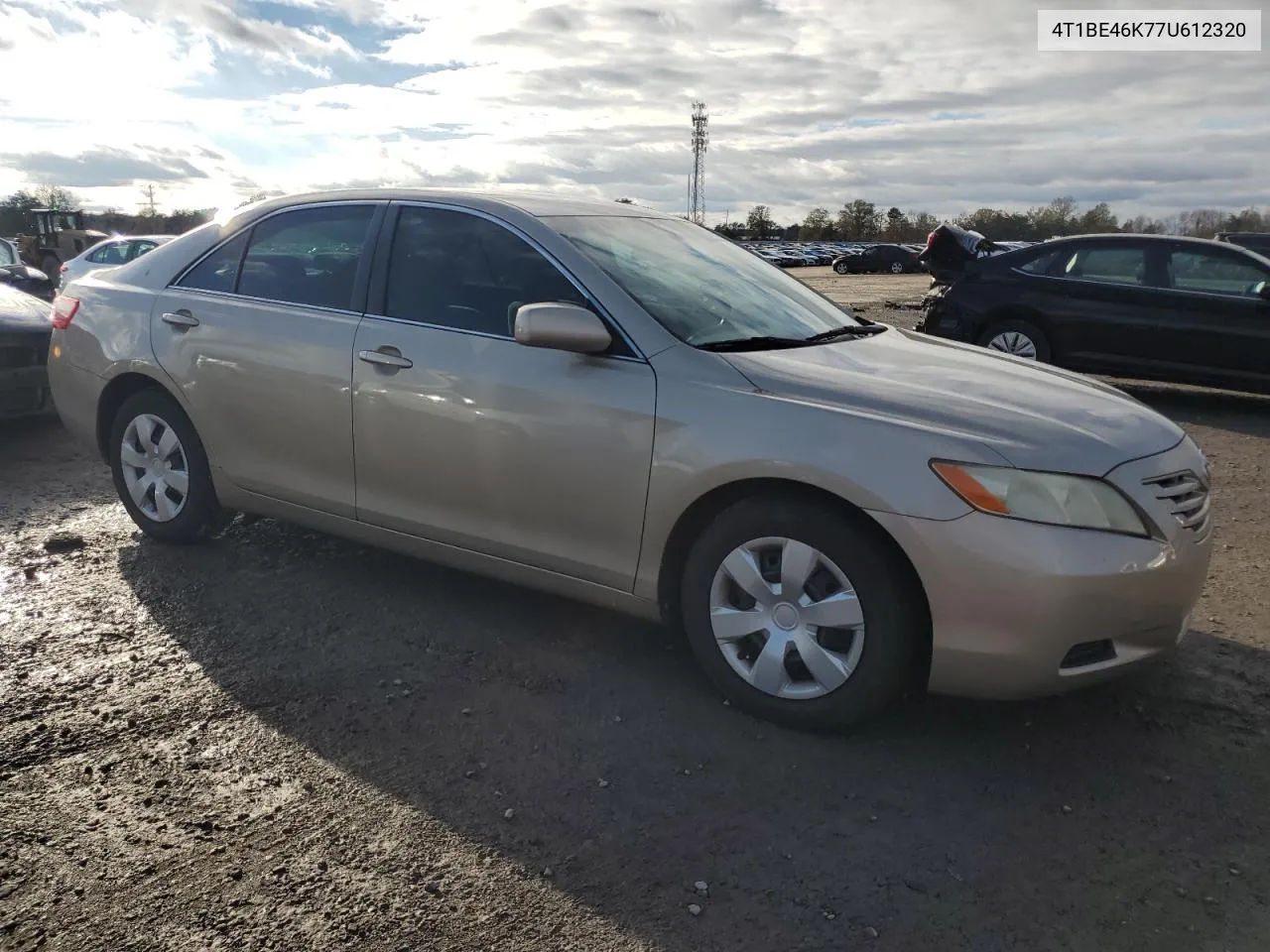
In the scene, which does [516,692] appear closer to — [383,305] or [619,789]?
[619,789]

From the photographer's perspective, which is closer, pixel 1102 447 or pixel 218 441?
pixel 1102 447

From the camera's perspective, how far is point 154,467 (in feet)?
16.3

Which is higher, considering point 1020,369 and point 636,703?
point 1020,369

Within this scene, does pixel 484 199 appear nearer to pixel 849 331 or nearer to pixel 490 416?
pixel 490 416

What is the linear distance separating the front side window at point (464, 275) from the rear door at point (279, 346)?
20cm

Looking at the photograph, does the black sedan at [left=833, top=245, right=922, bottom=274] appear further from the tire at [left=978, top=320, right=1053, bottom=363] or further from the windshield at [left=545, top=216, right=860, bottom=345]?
the windshield at [left=545, top=216, right=860, bottom=345]

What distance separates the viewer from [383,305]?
4168mm

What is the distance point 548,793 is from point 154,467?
294 cm

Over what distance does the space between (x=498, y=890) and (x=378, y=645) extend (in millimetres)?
1575

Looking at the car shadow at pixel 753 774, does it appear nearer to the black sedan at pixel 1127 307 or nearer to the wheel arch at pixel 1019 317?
the black sedan at pixel 1127 307

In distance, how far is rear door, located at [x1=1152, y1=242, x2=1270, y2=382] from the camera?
9031mm

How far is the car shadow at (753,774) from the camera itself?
255 centimetres

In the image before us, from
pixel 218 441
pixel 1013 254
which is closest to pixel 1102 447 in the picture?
pixel 218 441

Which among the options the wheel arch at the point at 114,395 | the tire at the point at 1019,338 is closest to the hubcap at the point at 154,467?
the wheel arch at the point at 114,395
